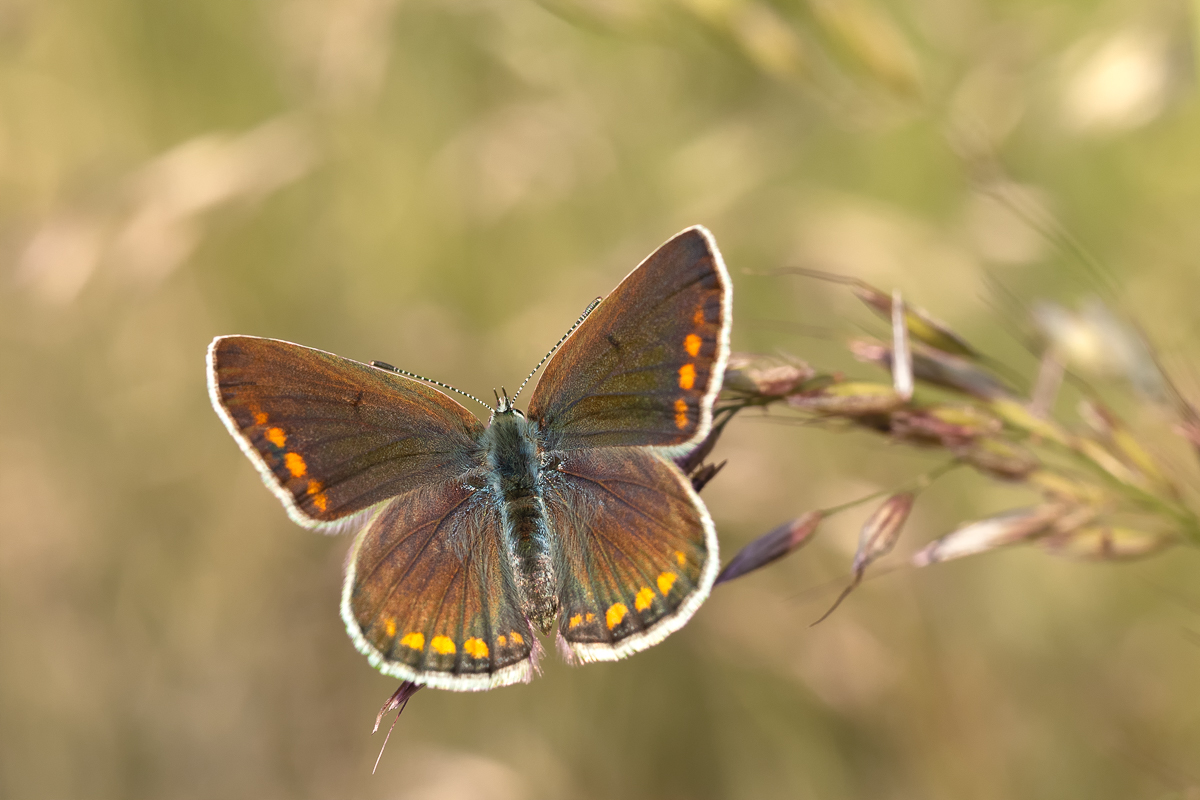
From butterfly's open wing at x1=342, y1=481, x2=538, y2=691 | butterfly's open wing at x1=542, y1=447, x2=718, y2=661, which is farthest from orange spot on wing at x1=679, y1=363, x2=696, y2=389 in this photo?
butterfly's open wing at x1=342, y1=481, x2=538, y2=691

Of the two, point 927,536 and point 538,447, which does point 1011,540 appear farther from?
point 927,536

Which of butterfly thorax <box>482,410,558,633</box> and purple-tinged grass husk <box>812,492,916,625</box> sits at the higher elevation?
butterfly thorax <box>482,410,558,633</box>

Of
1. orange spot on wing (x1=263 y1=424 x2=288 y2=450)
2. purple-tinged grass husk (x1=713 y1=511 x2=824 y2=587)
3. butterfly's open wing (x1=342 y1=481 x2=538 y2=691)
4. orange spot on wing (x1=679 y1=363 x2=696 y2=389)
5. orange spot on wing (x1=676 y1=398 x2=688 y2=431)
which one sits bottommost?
purple-tinged grass husk (x1=713 y1=511 x2=824 y2=587)

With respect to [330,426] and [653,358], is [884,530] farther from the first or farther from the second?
[330,426]

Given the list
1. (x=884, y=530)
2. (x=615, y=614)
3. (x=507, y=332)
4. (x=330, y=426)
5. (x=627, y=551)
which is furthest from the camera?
(x=507, y=332)

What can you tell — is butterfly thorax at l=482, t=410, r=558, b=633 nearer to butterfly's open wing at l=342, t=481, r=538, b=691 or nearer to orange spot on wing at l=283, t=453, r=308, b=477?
butterfly's open wing at l=342, t=481, r=538, b=691

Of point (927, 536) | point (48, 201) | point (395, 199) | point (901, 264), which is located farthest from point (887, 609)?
point (48, 201)

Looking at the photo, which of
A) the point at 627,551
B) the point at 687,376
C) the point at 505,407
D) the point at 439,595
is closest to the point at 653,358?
the point at 687,376
